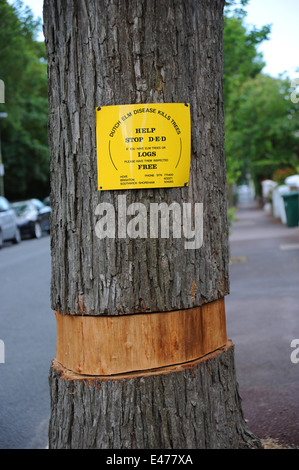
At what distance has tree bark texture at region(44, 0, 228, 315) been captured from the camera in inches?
106

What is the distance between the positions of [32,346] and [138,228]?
15.5ft

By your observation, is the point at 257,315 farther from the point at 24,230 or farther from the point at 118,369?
the point at 24,230

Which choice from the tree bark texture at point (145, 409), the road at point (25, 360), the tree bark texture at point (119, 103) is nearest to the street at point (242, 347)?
the road at point (25, 360)

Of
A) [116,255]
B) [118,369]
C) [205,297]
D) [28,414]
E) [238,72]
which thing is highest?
[238,72]

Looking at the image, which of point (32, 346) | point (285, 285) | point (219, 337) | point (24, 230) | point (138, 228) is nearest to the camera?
point (138, 228)

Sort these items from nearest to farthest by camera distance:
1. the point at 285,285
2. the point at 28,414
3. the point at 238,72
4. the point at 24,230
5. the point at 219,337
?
the point at 219,337
the point at 28,414
the point at 285,285
the point at 238,72
the point at 24,230

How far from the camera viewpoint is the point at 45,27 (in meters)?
2.86

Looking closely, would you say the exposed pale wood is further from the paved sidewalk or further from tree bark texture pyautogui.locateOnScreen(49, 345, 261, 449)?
the paved sidewalk

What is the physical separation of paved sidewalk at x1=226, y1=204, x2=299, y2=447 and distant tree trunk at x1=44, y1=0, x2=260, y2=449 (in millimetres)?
1376

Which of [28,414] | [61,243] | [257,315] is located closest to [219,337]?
[61,243]

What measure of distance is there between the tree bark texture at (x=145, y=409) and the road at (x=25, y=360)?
1.64m

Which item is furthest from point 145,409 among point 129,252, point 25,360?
point 25,360

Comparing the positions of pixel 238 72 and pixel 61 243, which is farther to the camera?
pixel 238 72

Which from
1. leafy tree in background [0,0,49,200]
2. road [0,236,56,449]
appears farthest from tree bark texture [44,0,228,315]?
leafy tree in background [0,0,49,200]
